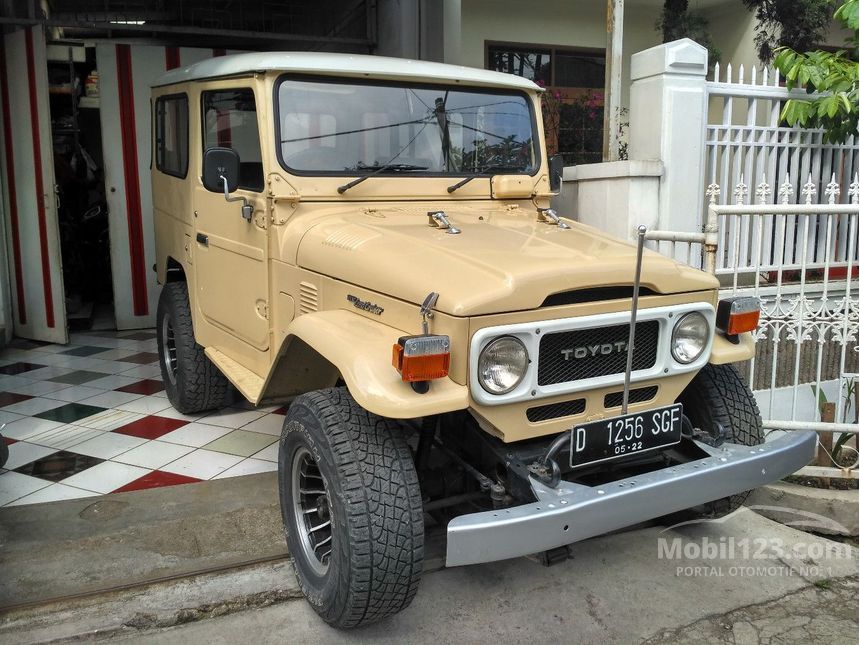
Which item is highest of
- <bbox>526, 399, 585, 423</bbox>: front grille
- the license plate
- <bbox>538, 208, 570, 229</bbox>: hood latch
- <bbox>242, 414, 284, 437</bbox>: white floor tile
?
<bbox>538, 208, 570, 229</bbox>: hood latch

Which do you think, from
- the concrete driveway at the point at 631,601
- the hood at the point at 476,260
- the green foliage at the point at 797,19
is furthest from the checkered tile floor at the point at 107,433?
the green foliage at the point at 797,19

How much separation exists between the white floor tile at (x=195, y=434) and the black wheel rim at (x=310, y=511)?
5.59ft

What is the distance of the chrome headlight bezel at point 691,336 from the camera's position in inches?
113

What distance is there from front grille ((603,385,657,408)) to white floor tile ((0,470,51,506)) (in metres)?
2.89

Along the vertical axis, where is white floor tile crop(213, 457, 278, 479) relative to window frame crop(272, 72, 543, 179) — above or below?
below

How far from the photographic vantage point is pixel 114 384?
18.6 ft

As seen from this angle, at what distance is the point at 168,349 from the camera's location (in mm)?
5105


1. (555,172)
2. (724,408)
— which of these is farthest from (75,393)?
(724,408)

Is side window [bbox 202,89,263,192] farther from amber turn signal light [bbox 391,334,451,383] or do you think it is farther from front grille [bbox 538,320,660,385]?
front grille [bbox 538,320,660,385]

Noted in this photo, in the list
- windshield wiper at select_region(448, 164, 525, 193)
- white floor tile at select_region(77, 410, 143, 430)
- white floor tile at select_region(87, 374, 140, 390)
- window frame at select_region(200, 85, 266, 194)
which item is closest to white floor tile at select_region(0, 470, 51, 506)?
white floor tile at select_region(77, 410, 143, 430)

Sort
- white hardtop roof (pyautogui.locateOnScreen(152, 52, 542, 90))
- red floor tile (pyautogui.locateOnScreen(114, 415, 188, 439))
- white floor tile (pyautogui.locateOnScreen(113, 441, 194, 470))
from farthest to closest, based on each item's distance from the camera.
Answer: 1. red floor tile (pyautogui.locateOnScreen(114, 415, 188, 439))
2. white floor tile (pyautogui.locateOnScreen(113, 441, 194, 470))
3. white hardtop roof (pyautogui.locateOnScreen(152, 52, 542, 90))

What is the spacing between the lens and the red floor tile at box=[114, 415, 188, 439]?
4.64m

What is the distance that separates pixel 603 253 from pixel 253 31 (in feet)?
18.1

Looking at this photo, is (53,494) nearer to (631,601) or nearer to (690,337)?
(631,601)
